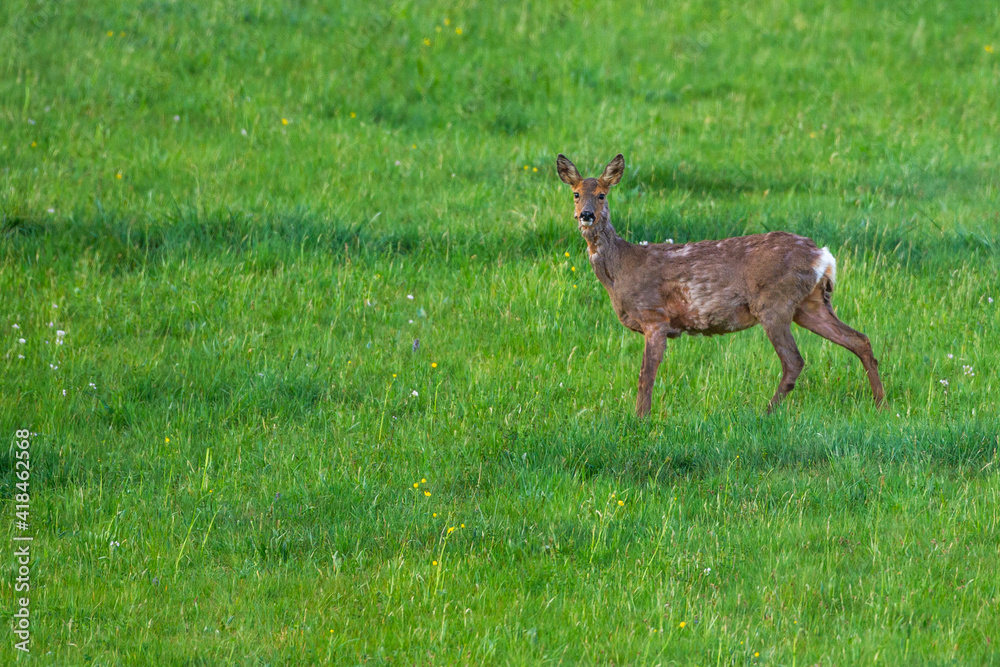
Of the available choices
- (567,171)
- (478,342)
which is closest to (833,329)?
(567,171)

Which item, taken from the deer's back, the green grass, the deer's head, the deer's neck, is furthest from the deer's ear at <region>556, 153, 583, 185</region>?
the green grass

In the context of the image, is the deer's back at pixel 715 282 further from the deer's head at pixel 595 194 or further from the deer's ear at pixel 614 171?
the deer's ear at pixel 614 171

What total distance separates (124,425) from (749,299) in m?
4.59

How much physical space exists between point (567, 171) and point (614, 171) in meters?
0.41

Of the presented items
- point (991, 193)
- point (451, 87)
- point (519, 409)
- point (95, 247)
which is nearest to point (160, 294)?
point (95, 247)

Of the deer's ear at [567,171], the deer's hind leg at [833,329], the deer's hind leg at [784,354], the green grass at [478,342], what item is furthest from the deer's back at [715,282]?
the deer's ear at [567,171]

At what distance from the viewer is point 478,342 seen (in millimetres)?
9438

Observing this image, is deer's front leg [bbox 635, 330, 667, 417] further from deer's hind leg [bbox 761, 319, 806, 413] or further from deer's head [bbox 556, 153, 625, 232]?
deer's head [bbox 556, 153, 625, 232]

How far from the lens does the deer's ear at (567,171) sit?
8.90 metres

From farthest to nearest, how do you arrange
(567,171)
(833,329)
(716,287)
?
(567,171)
(833,329)
(716,287)

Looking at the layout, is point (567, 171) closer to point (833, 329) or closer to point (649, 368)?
point (649, 368)

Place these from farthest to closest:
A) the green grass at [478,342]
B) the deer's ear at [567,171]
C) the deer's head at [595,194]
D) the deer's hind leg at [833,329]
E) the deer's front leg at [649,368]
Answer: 1. the deer's ear at [567,171]
2. the deer's head at [595,194]
3. the deer's hind leg at [833,329]
4. the deer's front leg at [649,368]
5. the green grass at [478,342]

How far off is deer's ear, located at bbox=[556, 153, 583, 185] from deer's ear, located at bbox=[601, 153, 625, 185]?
0.22m

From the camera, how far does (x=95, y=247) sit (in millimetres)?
11102
